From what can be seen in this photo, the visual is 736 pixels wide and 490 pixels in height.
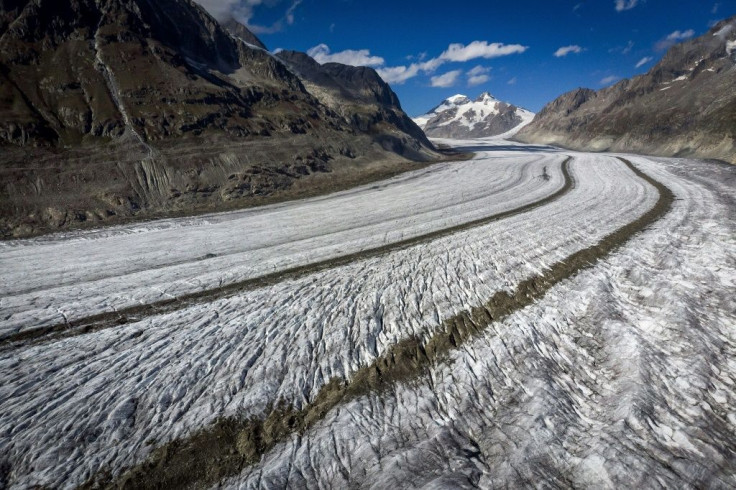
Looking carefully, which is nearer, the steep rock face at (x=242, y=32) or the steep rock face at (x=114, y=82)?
the steep rock face at (x=114, y=82)

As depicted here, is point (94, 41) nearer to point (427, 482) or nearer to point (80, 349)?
point (80, 349)

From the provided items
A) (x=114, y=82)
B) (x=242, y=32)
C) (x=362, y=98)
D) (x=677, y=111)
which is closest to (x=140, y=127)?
(x=114, y=82)

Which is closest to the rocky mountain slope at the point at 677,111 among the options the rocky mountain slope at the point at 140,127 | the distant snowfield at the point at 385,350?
the rocky mountain slope at the point at 140,127

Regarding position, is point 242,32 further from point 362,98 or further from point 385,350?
point 385,350

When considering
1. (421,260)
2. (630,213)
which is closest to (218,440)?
(421,260)

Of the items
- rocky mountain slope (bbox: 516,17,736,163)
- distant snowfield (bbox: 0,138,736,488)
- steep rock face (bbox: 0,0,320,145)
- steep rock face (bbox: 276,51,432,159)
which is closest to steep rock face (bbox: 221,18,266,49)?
steep rock face (bbox: 276,51,432,159)

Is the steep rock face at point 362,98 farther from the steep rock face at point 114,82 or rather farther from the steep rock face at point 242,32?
the steep rock face at point 114,82
